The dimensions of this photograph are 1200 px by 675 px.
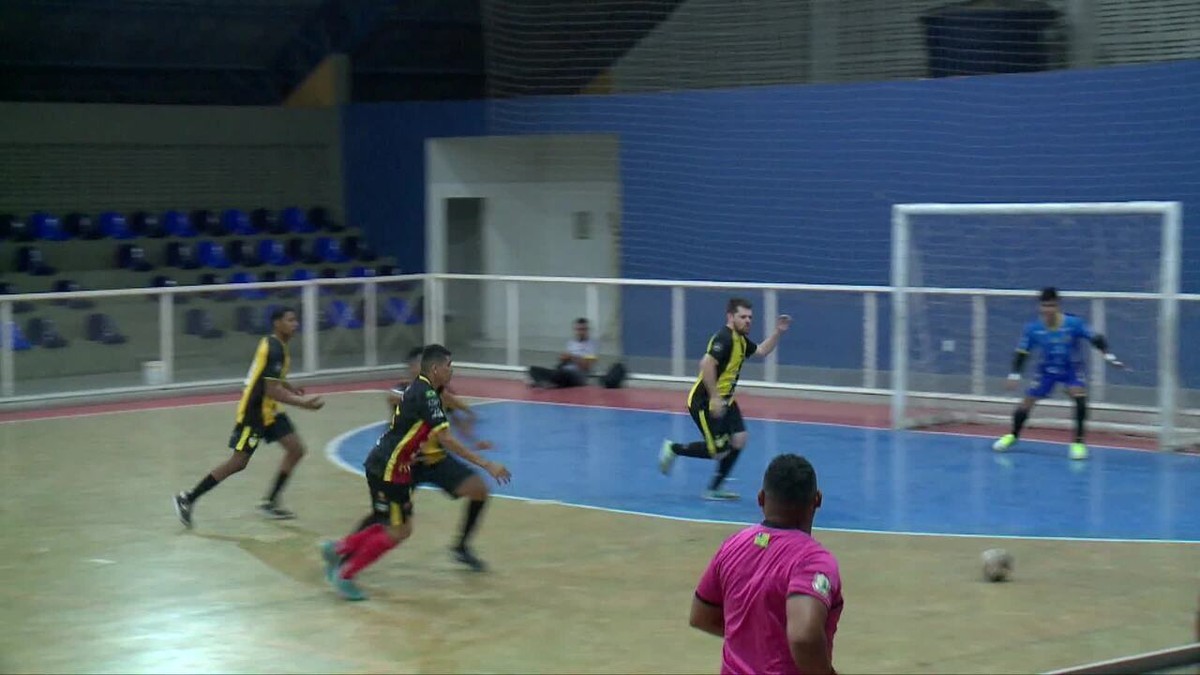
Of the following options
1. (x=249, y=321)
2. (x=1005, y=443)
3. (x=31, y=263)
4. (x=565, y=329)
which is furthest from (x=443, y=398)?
(x=31, y=263)

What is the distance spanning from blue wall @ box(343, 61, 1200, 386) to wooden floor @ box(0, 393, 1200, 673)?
24.1 ft

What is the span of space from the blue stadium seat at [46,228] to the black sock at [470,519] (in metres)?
16.9

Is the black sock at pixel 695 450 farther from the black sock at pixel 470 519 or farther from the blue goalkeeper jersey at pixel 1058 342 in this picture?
the blue goalkeeper jersey at pixel 1058 342

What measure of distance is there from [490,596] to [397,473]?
1.00 meters

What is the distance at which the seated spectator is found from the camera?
72.2 ft

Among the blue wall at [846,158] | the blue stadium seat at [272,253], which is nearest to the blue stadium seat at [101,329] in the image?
the blue stadium seat at [272,253]

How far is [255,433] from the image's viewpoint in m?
13.1

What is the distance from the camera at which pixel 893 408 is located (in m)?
18.4

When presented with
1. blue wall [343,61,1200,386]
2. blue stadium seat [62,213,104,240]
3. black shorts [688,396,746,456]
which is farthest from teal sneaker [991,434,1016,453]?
blue stadium seat [62,213,104,240]

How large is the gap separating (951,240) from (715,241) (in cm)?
560

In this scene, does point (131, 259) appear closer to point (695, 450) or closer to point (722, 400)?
point (695, 450)

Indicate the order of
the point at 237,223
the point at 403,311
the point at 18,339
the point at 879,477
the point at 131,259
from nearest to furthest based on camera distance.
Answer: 1. the point at 879,477
2. the point at 18,339
3. the point at 403,311
4. the point at 131,259
5. the point at 237,223

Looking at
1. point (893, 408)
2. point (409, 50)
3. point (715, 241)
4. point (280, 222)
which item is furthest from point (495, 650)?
point (409, 50)

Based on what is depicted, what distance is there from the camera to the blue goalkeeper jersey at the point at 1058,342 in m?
16.0
